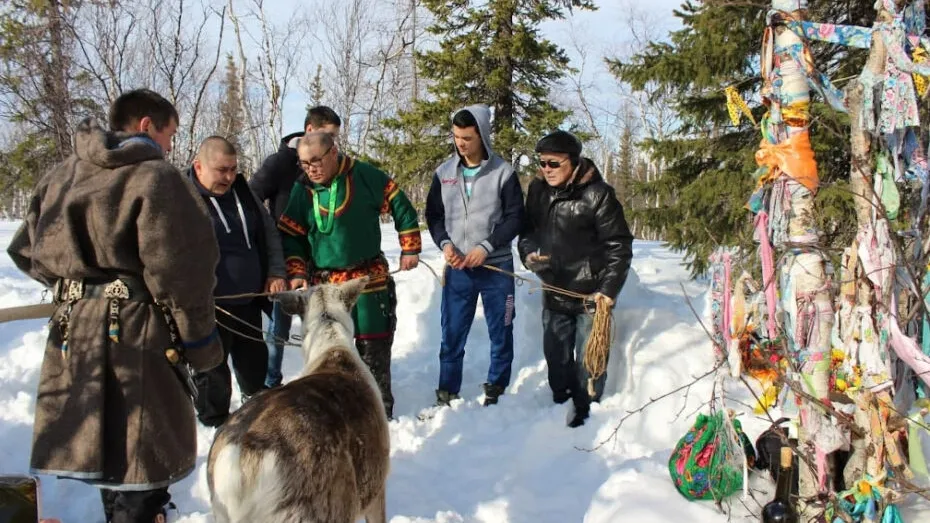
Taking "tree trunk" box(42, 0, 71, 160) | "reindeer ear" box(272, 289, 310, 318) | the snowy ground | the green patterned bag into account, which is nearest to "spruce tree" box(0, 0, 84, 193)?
"tree trunk" box(42, 0, 71, 160)

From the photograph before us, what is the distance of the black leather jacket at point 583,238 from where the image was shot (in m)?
4.65

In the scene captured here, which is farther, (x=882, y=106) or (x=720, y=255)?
(x=720, y=255)

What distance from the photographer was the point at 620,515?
9.39ft

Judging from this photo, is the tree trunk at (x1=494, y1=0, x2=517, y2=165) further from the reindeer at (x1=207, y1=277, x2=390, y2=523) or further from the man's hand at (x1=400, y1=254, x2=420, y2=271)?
the reindeer at (x1=207, y1=277, x2=390, y2=523)

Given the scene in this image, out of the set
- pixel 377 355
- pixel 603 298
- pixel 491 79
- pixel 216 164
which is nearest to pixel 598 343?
pixel 603 298

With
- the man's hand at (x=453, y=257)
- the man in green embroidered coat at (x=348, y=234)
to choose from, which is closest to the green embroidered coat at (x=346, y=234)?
the man in green embroidered coat at (x=348, y=234)

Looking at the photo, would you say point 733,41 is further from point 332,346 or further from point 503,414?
point 332,346

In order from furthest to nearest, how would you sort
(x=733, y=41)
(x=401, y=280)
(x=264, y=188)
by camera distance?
(x=401, y=280) < (x=733, y=41) < (x=264, y=188)

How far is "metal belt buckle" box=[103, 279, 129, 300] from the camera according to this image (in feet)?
8.77

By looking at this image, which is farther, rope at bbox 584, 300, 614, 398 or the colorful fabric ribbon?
rope at bbox 584, 300, 614, 398

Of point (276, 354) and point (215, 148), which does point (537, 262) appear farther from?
point (215, 148)

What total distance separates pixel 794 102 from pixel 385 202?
9.89 ft

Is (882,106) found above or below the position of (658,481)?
above

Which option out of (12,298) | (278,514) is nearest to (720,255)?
(278,514)
